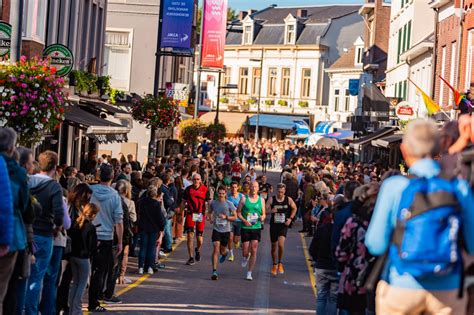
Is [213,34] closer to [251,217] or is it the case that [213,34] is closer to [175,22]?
[175,22]

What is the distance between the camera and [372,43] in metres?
74.9

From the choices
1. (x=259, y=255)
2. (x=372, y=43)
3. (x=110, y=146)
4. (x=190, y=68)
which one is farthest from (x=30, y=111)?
(x=372, y=43)

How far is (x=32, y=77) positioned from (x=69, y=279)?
13.3 ft

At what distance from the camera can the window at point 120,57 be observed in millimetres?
48344

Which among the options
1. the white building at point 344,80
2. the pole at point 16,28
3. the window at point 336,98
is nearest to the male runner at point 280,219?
the pole at point 16,28

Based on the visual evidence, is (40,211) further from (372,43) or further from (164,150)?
(372,43)

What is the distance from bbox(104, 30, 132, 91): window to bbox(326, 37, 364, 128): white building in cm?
3676

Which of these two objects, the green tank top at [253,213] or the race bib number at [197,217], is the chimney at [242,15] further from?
the green tank top at [253,213]

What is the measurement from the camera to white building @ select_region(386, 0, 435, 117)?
4362cm

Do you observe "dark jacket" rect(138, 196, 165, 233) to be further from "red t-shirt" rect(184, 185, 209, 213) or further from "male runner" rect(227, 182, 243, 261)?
"red t-shirt" rect(184, 185, 209, 213)

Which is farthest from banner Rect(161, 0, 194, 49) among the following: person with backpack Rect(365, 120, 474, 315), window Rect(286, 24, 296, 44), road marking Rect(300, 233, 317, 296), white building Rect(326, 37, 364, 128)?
window Rect(286, 24, 296, 44)

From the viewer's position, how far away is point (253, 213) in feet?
66.5

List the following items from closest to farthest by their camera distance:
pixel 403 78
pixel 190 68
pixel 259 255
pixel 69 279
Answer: pixel 69 279 < pixel 259 255 < pixel 403 78 < pixel 190 68

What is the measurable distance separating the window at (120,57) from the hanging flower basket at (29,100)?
32.0m
